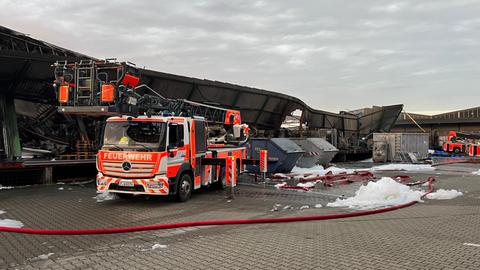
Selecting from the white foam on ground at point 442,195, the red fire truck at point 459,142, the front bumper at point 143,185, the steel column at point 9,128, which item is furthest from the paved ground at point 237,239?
the red fire truck at point 459,142

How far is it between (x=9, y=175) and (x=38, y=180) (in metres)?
0.90

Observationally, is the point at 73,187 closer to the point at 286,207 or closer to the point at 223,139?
the point at 223,139

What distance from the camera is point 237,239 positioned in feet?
22.1

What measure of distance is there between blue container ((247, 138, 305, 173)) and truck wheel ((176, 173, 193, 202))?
7.27m

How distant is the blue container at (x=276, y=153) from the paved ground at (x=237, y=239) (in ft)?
24.0

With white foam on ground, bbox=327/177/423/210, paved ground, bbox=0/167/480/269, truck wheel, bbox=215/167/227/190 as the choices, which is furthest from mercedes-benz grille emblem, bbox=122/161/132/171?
white foam on ground, bbox=327/177/423/210

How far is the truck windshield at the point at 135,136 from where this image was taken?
10.1m

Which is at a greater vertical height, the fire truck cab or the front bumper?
the fire truck cab

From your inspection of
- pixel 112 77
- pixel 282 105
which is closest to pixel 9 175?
pixel 112 77

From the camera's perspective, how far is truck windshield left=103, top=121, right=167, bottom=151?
1012cm

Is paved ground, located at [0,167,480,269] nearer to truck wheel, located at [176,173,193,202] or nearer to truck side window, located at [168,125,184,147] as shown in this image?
truck wheel, located at [176,173,193,202]

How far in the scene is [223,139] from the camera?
1538 cm

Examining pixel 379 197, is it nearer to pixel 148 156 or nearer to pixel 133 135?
pixel 148 156

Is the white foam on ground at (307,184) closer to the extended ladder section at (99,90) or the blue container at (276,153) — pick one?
the blue container at (276,153)
